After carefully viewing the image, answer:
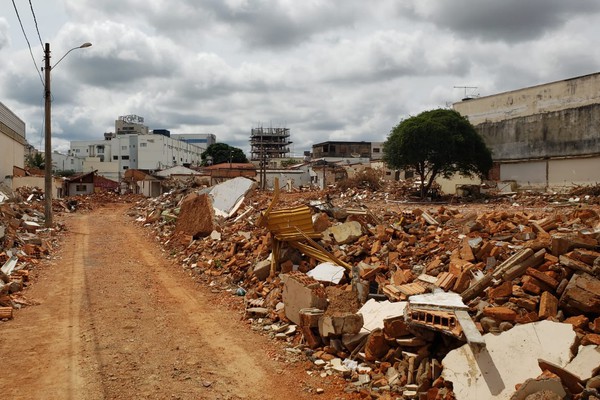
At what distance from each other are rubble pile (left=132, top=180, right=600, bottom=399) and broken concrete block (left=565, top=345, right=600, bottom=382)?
0.01m

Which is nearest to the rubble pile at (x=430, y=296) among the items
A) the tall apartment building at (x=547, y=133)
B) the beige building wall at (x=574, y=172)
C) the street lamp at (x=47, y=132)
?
the street lamp at (x=47, y=132)

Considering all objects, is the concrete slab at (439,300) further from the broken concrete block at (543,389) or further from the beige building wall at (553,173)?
the beige building wall at (553,173)

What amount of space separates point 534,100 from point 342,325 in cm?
3387

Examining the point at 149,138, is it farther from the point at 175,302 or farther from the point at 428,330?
the point at 428,330

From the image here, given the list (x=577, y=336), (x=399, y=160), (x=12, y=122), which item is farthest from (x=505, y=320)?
(x=12, y=122)

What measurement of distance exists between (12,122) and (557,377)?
3763cm

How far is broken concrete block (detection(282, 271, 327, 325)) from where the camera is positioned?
7.71 metres

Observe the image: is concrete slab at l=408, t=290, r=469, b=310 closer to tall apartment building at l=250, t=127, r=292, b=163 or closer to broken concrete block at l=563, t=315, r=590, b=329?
broken concrete block at l=563, t=315, r=590, b=329

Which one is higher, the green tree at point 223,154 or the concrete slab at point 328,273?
the green tree at point 223,154

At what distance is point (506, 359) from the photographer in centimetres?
525

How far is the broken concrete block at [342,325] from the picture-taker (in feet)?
22.2

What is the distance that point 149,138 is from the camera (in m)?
69.7

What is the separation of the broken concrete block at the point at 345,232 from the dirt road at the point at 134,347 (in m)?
2.97

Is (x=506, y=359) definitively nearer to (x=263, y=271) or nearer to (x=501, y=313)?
(x=501, y=313)
